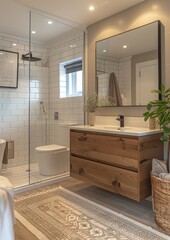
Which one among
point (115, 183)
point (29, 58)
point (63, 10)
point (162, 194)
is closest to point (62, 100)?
point (29, 58)

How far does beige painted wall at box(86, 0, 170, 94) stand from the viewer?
230 centimetres

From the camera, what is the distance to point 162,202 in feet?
6.03

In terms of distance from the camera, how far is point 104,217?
2.08m

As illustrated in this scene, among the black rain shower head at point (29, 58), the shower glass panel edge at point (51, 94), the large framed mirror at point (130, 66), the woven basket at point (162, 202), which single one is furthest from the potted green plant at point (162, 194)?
the black rain shower head at point (29, 58)

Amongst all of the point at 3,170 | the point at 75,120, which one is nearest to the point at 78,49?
the point at 75,120

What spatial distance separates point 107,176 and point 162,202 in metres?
0.65

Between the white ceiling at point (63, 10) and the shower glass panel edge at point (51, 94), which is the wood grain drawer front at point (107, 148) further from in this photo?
the white ceiling at point (63, 10)

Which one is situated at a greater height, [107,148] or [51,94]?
[51,94]

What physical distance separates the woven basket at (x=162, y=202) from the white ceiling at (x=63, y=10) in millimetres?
2145

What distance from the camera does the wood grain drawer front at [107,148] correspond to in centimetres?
205

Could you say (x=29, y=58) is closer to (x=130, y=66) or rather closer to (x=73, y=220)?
(x=130, y=66)

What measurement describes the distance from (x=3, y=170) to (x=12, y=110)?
1.09 meters

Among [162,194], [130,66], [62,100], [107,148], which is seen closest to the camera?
[162,194]

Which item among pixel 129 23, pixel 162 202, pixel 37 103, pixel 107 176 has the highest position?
pixel 129 23
